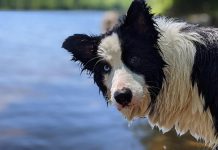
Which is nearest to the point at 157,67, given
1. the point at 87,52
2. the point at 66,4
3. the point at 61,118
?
the point at 87,52

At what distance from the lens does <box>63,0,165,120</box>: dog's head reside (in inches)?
155

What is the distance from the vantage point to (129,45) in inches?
159

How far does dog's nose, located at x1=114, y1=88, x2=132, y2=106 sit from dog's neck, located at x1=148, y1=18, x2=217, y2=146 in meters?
0.50

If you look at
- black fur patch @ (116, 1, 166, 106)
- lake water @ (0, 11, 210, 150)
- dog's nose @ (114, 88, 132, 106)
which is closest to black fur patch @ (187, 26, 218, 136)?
black fur patch @ (116, 1, 166, 106)

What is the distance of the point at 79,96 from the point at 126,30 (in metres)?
7.08

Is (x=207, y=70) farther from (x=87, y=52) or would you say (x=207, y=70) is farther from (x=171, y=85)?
(x=87, y=52)

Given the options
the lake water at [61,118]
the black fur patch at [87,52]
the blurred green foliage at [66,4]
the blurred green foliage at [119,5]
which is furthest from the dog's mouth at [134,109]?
the blurred green foliage at [66,4]

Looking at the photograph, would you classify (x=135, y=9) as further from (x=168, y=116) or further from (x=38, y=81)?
(x=38, y=81)

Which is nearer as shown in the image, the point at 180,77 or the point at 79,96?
the point at 180,77

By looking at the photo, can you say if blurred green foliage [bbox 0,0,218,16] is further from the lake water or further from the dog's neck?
the lake water

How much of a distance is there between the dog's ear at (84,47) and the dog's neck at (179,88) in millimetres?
595

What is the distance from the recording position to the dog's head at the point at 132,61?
3.94 metres

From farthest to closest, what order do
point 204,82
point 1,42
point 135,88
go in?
point 1,42 → point 204,82 → point 135,88

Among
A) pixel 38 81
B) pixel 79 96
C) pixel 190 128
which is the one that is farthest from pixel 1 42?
pixel 190 128
